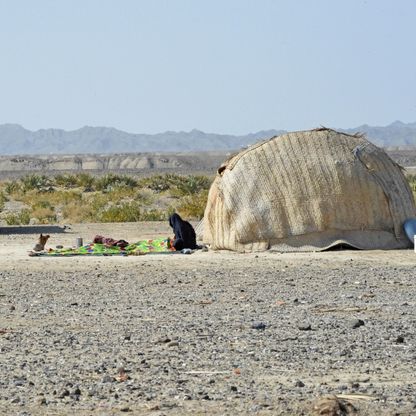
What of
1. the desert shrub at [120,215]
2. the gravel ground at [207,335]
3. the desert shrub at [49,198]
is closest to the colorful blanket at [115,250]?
the gravel ground at [207,335]

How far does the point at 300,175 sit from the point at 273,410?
1223 centimetres

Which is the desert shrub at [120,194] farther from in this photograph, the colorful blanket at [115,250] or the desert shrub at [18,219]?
the colorful blanket at [115,250]

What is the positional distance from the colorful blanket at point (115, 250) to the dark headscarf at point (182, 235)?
0.15 metres

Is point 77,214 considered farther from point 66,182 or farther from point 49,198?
point 66,182

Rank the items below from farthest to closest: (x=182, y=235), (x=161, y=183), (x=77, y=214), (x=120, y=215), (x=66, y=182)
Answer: (x=66, y=182) < (x=161, y=183) < (x=77, y=214) < (x=120, y=215) < (x=182, y=235)

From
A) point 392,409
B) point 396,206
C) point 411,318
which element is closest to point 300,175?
point 396,206

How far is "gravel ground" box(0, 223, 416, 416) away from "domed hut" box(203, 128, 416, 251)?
0.98 meters

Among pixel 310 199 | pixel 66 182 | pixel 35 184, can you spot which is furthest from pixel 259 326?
pixel 66 182

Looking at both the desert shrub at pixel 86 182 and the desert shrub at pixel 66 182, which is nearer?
the desert shrub at pixel 86 182

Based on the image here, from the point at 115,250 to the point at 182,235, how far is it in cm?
112

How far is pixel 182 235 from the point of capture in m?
20.8

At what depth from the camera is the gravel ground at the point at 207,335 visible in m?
8.73

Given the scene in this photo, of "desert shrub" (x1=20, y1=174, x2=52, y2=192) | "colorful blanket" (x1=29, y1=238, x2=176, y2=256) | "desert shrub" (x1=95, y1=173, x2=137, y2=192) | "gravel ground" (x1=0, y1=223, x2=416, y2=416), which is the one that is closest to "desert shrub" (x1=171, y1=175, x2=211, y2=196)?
"desert shrub" (x1=95, y1=173, x2=137, y2=192)

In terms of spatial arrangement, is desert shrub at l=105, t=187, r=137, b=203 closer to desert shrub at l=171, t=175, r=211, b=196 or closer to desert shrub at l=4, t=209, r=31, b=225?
desert shrub at l=171, t=175, r=211, b=196
